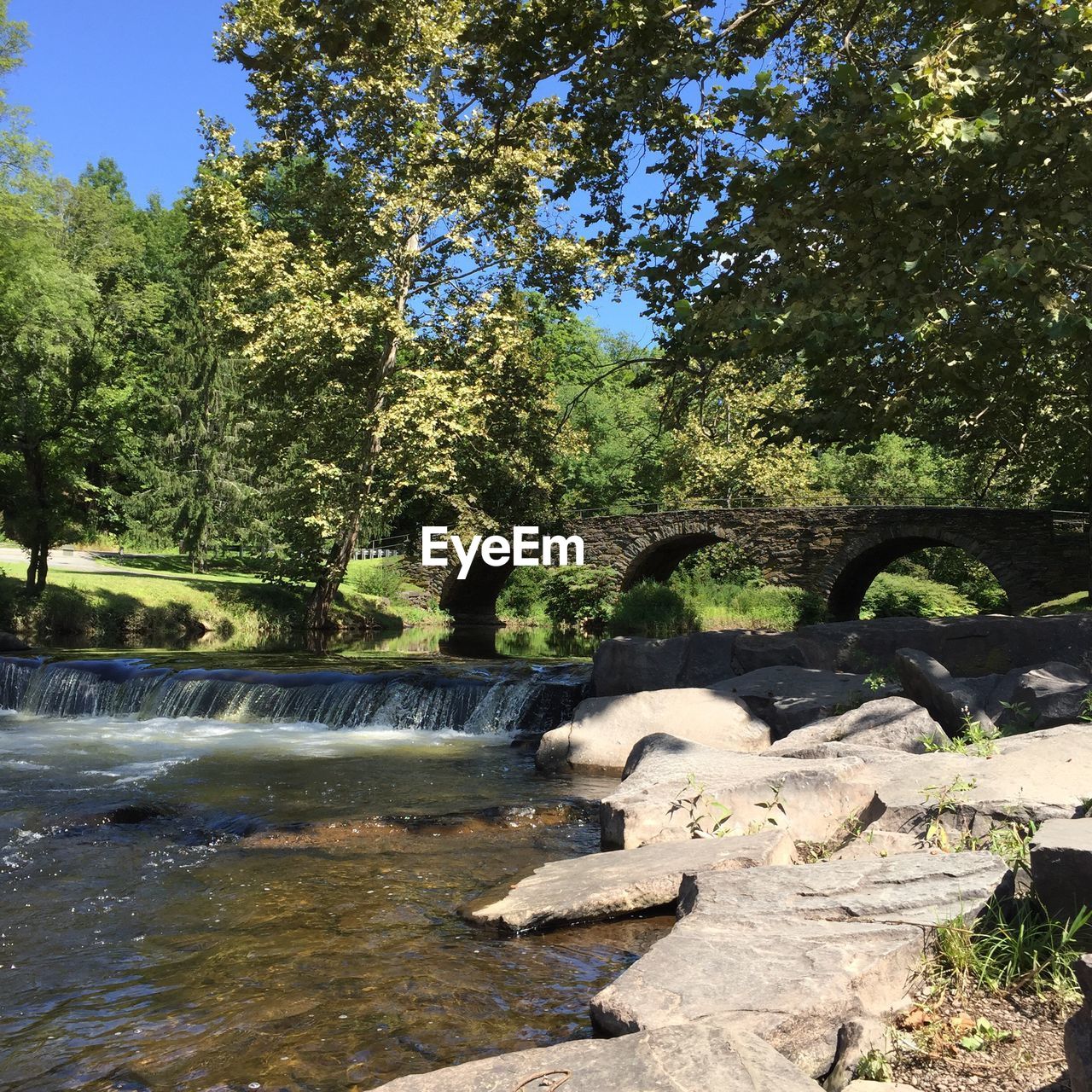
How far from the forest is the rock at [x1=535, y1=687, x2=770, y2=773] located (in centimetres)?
319

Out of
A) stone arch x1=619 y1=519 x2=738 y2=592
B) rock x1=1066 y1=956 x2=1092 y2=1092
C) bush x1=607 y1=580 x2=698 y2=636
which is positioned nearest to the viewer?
rock x1=1066 y1=956 x2=1092 y2=1092

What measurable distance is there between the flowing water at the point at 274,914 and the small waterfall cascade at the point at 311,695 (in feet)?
4.35

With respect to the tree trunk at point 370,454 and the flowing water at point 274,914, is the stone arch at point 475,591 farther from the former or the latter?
the flowing water at point 274,914

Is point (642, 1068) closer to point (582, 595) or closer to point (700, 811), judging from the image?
point (700, 811)

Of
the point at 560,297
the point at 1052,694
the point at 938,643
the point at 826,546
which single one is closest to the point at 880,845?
the point at 1052,694

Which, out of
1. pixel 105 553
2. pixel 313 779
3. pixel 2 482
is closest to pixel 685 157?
pixel 313 779

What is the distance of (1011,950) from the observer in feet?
12.4

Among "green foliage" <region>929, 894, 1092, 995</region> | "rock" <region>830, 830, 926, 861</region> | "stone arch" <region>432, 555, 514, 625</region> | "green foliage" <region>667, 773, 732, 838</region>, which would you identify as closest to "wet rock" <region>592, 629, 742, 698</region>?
"green foliage" <region>667, 773, 732, 838</region>

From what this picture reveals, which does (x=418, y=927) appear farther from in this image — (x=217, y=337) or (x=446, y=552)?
(x=446, y=552)

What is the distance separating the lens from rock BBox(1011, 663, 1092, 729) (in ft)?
23.1

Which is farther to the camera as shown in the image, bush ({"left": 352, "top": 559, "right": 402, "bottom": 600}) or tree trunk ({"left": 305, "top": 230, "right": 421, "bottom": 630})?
bush ({"left": 352, "top": 559, "right": 402, "bottom": 600})

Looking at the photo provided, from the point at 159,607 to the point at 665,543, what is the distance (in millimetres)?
16218

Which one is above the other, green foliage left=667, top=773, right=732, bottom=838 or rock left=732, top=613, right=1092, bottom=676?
rock left=732, top=613, right=1092, bottom=676

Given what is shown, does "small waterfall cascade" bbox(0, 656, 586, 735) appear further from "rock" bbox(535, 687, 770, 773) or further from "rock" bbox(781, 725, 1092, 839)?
"rock" bbox(781, 725, 1092, 839)
